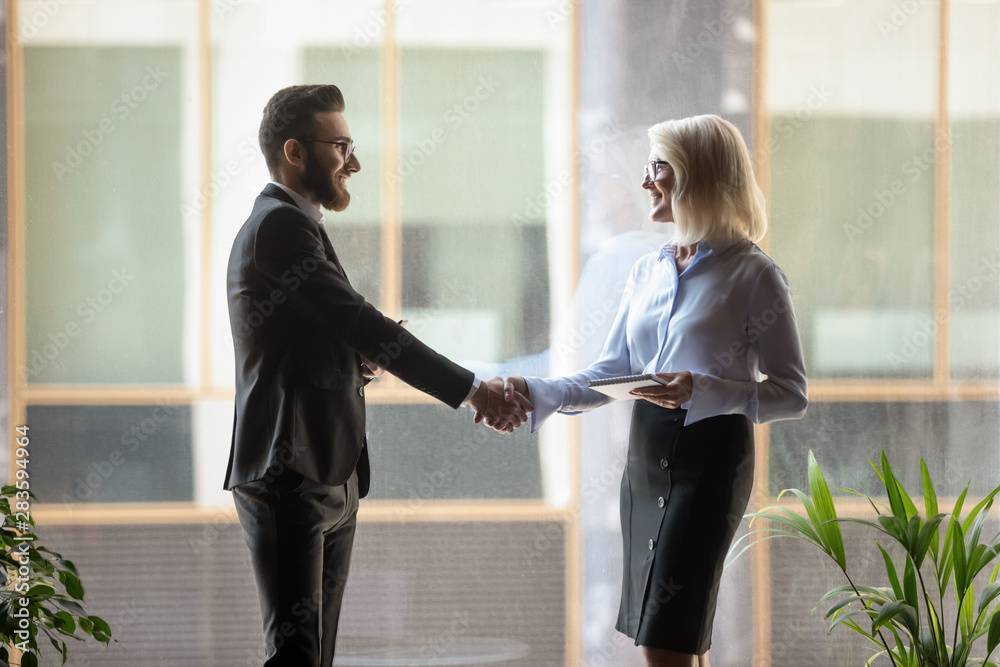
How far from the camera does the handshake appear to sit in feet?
7.86

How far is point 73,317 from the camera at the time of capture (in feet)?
9.73

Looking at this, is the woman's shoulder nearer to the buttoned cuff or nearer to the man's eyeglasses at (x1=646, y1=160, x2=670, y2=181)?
the man's eyeglasses at (x1=646, y1=160, x2=670, y2=181)

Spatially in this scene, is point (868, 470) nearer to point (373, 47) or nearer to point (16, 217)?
point (373, 47)

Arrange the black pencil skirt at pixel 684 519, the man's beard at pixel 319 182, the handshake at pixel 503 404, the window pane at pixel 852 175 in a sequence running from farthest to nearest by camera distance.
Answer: the window pane at pixel 852 175 < the handshake at pixel 503 404 < the man's beard at pixel 319 182 < the black pencil skirt at pixel 684 519

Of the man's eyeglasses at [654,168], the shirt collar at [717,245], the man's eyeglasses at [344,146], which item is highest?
the man's eyeglasses at [344,146]

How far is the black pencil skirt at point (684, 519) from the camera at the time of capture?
2.03 meters

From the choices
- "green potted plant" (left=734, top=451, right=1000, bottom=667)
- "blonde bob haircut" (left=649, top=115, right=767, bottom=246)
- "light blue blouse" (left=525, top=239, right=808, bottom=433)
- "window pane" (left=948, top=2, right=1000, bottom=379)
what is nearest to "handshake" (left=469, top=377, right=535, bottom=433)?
"light blue blouse" (left=525, top=239, right=808, bottom=433)

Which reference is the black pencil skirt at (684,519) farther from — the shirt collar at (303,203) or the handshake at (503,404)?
the shirt collar at (303,203)

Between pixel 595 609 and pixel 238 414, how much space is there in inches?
67.0

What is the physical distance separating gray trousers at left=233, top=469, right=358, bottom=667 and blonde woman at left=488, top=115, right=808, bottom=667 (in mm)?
833

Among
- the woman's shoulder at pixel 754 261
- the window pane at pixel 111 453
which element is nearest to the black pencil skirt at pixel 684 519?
the woman's shoulder at pixel 754 261

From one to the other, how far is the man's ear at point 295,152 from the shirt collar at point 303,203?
7 centimetres

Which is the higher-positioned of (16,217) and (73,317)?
(16,217)

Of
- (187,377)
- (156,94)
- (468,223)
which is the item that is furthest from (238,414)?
(156,94)
